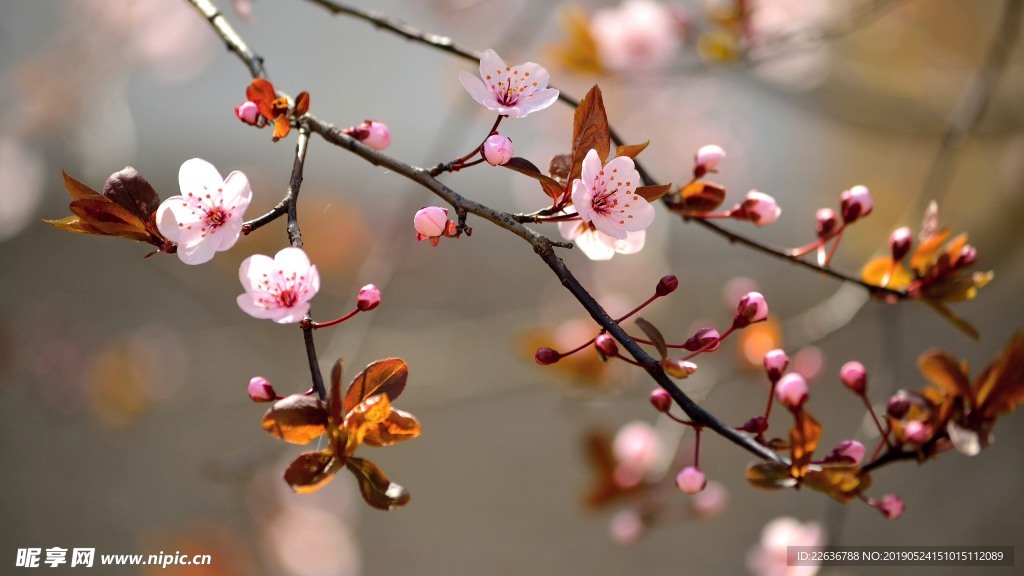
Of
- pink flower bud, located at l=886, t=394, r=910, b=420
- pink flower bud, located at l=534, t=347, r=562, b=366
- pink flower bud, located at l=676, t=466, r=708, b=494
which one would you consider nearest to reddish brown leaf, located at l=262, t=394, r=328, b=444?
pink flower bud, located at l=534, t=347, r=562, b=366

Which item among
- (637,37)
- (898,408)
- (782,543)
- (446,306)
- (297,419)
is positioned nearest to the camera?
(297,419)

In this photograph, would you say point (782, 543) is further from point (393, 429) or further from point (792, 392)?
point (393, 429)

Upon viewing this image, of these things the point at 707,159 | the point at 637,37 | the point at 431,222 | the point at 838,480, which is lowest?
the point at 838,480

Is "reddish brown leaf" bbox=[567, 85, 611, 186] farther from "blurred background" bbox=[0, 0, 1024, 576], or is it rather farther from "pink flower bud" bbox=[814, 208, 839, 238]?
"blurred background" bbox=[0, 0, 1024, 576]

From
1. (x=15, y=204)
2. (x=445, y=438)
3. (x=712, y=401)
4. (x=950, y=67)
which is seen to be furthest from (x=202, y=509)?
(x=950, y=67)

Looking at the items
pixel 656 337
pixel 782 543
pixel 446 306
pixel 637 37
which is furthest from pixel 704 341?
pixel 446 306

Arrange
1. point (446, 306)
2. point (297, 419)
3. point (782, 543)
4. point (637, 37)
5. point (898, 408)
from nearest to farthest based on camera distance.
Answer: point (297, 419), point (898, 408), point (782, 543), point (637, 37), point (446, 306)

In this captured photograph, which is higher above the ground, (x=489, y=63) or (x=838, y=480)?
(x=489, y=63)

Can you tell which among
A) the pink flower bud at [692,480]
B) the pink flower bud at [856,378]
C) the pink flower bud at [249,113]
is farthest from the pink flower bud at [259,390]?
the pink flower bud at [856,378]
